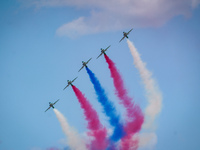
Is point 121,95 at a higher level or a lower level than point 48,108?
lower

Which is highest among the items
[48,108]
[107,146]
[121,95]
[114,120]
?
[48,108]

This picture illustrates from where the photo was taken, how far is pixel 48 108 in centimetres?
4666

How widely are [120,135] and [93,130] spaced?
245 inches

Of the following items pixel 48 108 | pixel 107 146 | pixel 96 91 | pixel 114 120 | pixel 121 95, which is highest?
pixel 48 108

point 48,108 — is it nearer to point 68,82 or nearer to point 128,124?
point 68,82

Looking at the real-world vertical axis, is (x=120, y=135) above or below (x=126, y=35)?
below

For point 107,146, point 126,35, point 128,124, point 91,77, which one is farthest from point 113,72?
point 107,146

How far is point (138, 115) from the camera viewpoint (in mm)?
45156

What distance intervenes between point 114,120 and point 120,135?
3747mm

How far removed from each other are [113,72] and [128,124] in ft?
40.2

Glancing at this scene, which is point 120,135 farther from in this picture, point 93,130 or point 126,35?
point 126,35

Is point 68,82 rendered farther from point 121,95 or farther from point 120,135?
point 120,135

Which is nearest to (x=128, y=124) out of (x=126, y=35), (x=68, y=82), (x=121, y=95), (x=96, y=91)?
(x=121, y=95)

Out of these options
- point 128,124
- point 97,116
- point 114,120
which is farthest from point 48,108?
point 128,124
